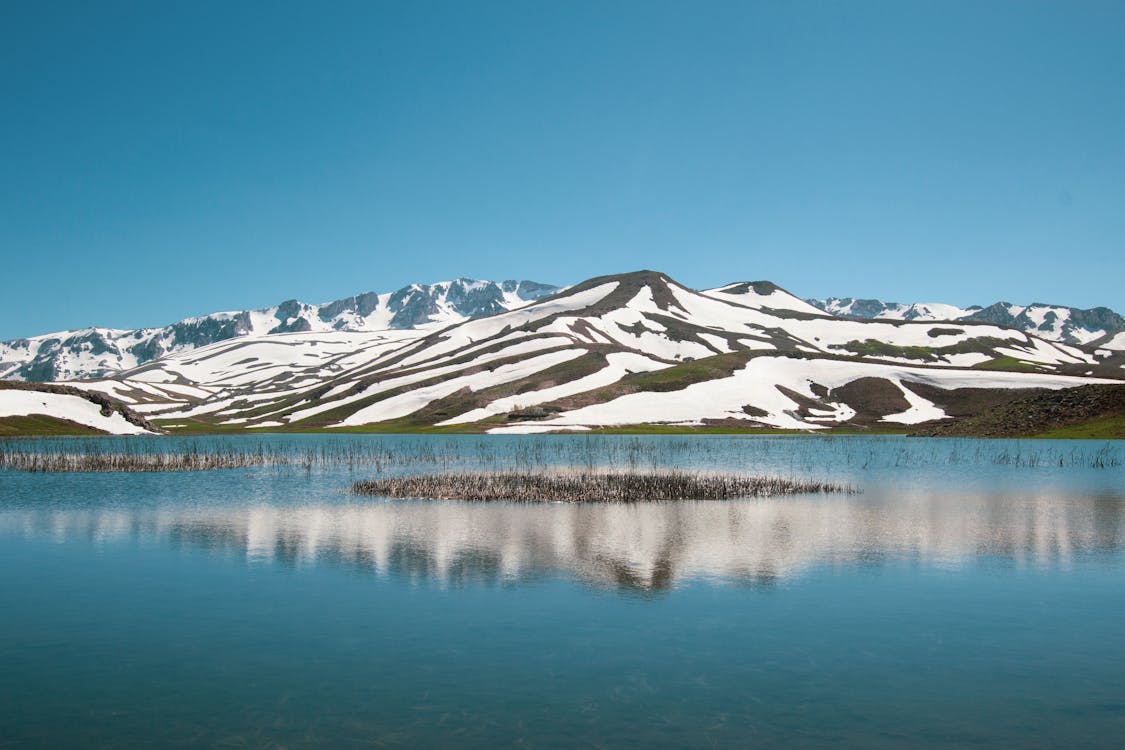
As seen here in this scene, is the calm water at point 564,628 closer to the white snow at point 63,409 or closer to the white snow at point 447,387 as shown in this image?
the white snow at point 63,409

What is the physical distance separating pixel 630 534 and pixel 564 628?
45.8 feet

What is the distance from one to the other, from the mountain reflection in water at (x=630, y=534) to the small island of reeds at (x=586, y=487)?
2461mm

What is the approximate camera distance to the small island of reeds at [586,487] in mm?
45688

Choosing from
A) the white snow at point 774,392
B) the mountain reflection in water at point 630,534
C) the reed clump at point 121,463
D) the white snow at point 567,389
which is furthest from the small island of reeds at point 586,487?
the white snow at point 567,389

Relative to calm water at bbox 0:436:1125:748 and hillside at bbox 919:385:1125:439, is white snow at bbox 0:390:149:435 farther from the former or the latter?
hillside at bbox 919:385:1125:439

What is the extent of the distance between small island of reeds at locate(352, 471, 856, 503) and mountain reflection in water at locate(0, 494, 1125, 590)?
2461 mm

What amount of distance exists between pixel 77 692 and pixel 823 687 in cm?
1371

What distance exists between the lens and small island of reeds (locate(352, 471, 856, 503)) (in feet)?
150

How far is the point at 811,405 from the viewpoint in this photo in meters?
154

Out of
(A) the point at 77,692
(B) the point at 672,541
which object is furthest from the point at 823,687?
(B) the point at 672,541

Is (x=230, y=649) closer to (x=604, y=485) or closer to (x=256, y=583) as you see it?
(x=256, y=583)

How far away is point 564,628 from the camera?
19656 millimetres

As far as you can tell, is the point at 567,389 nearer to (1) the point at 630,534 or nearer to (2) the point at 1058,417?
(2) the point at 1058,417

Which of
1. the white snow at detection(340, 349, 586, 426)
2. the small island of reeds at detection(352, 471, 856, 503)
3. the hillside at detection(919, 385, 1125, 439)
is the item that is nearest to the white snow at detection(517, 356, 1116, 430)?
the hillside at detection(919, 385, 1125, 439)
